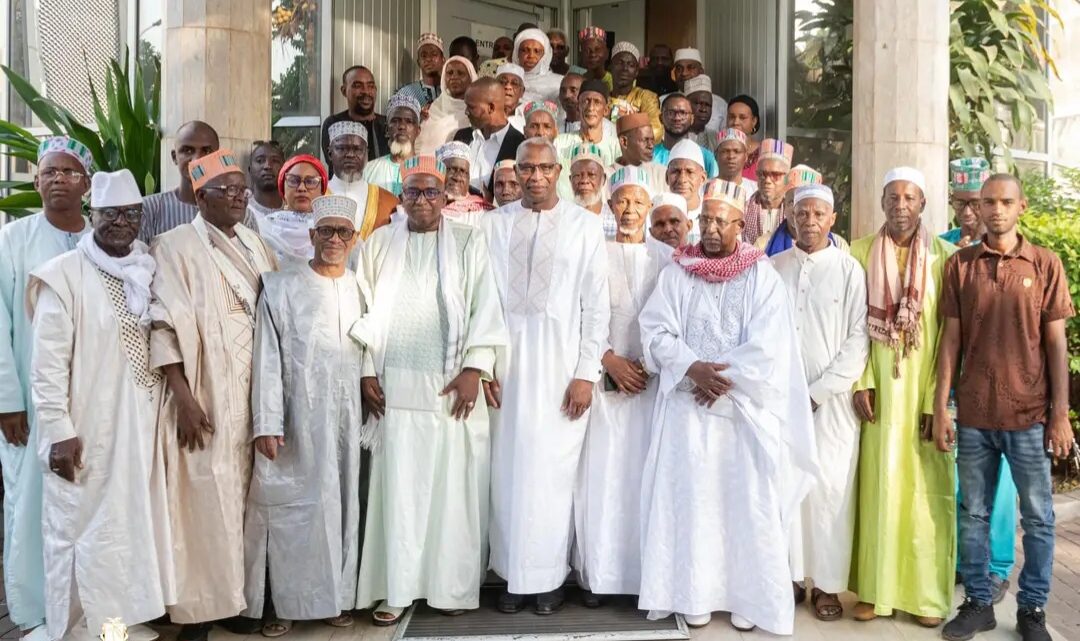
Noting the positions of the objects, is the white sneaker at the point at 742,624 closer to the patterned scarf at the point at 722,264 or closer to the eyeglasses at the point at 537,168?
the patterned scarf at the point at 722,264

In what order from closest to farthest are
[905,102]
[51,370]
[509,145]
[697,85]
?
[51,370] → [905,102] → [509,145] → [697,85]

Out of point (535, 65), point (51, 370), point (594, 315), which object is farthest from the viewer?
point (535, 65)

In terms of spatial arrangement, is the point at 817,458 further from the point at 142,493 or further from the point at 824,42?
the point at 824,42

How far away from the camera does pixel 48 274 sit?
4078 millimetres

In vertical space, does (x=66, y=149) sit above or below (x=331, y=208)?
above

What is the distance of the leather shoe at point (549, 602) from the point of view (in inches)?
185

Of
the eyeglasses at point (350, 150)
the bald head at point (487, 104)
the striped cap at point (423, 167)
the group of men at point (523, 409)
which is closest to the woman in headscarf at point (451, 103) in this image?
the bald head at point (487, 104)

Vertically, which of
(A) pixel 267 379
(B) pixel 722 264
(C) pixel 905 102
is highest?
(C) pixel 905 102

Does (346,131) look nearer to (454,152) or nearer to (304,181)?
(454,152)

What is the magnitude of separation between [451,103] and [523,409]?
3727mm

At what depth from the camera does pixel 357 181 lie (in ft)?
19.4

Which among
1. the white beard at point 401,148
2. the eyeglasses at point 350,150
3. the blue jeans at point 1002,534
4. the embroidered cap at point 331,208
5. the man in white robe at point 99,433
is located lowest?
the blue jeans at point 1002,534

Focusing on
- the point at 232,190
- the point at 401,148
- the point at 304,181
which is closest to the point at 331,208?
the point at 232,190

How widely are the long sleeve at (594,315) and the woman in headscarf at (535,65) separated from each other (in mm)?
3430
